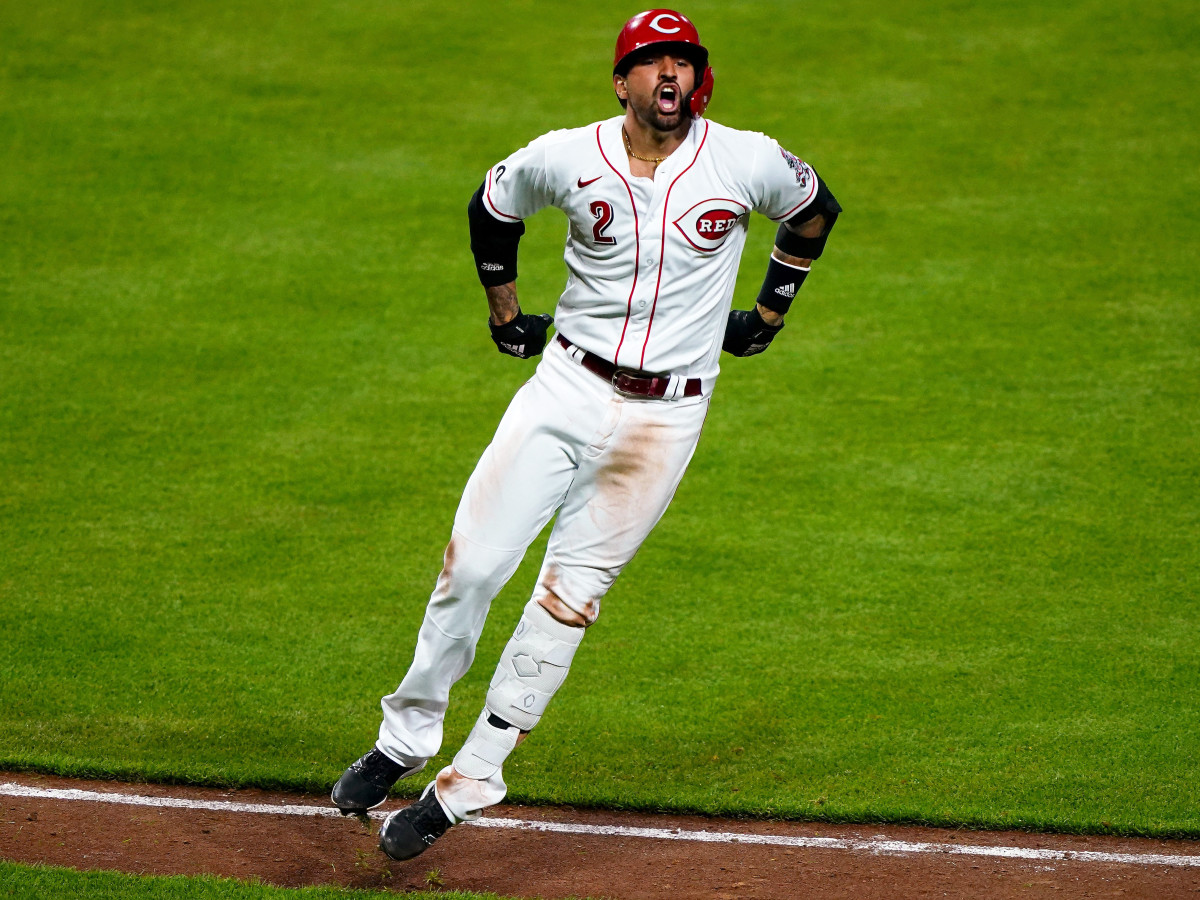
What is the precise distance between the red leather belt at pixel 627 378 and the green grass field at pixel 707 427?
1.63 metres

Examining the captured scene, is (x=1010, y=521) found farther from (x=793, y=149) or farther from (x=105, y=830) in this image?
(x=793, y=149)

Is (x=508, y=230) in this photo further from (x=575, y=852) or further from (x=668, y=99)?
(x=575, y=852)

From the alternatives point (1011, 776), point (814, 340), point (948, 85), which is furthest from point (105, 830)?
point (948, 85)

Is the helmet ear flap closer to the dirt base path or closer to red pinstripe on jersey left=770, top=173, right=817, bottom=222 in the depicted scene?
red pinstripe on jersey left=770, top=173, right=817, bottom=222

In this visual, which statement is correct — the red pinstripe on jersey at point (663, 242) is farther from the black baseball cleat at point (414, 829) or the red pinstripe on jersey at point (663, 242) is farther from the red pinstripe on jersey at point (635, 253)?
the black baseball cleat at point (414, 829)

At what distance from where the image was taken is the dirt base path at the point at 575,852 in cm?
453

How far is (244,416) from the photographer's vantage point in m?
8.33

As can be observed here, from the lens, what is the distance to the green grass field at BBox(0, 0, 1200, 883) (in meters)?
5.57

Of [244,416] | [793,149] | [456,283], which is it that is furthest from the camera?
[793,149]

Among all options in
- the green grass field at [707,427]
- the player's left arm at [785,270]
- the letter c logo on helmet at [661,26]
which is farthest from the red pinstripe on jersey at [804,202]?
the green grass field at [707,427]

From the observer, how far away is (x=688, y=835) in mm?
4895

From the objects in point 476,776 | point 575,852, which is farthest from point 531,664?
point 575,852

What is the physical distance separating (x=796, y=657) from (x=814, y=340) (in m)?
3.71

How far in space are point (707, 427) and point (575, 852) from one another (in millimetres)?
4017
